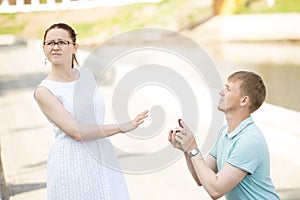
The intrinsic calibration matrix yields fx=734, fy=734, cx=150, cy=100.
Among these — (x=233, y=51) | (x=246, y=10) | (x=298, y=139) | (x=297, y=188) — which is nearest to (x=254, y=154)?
(x=297, y=188)

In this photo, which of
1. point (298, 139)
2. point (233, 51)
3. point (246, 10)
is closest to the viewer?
point (298, 139)

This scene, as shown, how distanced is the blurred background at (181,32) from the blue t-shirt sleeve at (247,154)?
3120 millimetres

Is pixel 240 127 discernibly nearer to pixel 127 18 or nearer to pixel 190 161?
pixel 190 161

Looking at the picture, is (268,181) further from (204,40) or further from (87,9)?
(87,9)

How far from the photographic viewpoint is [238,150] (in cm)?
276

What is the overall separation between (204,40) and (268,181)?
22.5 m

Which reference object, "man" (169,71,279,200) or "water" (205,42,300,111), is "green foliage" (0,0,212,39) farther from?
"man" (169,71,279,200)

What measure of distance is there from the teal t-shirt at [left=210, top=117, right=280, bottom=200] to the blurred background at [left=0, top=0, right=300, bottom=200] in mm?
3036

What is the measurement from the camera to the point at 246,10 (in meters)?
28.1

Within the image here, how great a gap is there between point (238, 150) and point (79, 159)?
0.76 metres

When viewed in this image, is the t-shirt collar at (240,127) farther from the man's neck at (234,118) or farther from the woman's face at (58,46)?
the woman's face at (58,46)

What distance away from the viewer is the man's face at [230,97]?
2.82m

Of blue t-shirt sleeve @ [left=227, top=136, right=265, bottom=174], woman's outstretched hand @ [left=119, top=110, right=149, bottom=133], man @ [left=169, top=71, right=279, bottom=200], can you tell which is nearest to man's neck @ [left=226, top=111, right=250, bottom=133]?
man @ [left=169, top=71, right=279, bottom=200]

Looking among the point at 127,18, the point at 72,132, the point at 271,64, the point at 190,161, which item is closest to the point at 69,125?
the point at 72,132
